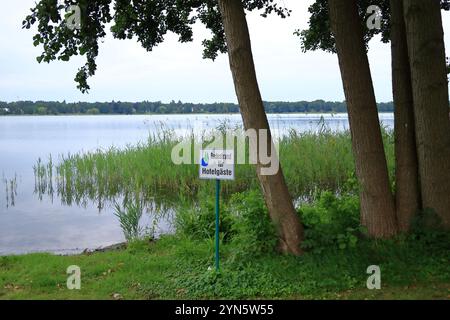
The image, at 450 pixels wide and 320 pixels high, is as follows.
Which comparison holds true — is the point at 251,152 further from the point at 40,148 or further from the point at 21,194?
the point at 40,148

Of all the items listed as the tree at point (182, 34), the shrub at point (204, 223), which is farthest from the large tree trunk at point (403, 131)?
the shrub at point (204, 223)

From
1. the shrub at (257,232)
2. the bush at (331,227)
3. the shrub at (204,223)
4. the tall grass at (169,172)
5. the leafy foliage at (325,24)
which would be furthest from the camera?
the tall grass at (169,172)

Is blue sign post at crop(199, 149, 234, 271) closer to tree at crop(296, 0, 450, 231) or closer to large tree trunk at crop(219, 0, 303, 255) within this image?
large tree trunk at crop(219, 0, 303, 255)

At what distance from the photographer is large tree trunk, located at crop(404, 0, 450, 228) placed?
5.11 metres

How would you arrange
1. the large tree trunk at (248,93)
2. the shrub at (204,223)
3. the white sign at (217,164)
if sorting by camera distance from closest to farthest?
1. the white sign at (217,164)
2. the large tree trunk at (248,93)
3. the shrub at (204,223)

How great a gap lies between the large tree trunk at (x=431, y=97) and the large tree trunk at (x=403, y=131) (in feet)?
0.61

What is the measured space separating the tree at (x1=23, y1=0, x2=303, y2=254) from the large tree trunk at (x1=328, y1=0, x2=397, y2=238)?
2.71 feet

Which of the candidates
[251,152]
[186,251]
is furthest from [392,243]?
[186,251]

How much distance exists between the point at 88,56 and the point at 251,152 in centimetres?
287

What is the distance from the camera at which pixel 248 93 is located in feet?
16.1

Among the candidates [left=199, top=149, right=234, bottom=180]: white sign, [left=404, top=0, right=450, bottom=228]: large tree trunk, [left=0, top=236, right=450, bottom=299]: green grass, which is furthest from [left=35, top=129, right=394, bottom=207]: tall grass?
[left=199, top=149, right=234, bottom=180]: white sign

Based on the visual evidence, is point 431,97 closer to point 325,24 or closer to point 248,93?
point 248,93

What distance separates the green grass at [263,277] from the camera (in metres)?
4.55

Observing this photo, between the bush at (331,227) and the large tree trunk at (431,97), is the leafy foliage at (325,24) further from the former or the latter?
the bush at (331,227)
